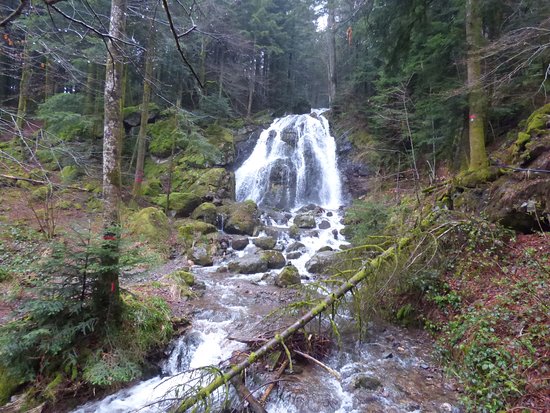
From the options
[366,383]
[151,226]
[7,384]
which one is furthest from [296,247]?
[7,384]

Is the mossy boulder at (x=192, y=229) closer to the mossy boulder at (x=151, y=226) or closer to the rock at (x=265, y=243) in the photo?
the mossy boulder at (x=151, y=226)

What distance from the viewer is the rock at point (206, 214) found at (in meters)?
13.6

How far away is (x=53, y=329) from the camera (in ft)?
12.1

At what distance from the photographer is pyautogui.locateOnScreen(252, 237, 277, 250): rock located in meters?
11.7

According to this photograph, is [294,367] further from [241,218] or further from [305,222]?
[305,222]

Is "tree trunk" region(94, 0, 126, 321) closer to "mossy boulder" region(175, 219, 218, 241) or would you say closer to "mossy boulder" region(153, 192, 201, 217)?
"mossy boulder" region(175, 219, 218, 241)

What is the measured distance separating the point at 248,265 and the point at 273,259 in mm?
927

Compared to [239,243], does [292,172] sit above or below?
above

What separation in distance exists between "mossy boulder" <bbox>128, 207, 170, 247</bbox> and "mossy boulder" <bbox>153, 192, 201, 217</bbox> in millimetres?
2271

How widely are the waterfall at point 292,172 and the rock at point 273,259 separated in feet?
25.3

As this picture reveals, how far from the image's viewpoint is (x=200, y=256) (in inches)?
397

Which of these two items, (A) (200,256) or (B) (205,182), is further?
(B) (205,182)

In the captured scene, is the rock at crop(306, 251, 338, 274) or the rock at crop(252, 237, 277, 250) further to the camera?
the rock at crop(252, 237, 277, 250)

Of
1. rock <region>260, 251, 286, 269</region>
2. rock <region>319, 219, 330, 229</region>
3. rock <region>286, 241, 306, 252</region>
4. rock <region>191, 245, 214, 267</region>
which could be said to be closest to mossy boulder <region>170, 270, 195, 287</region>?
rock <region>191, 245, 214, 267</region>
